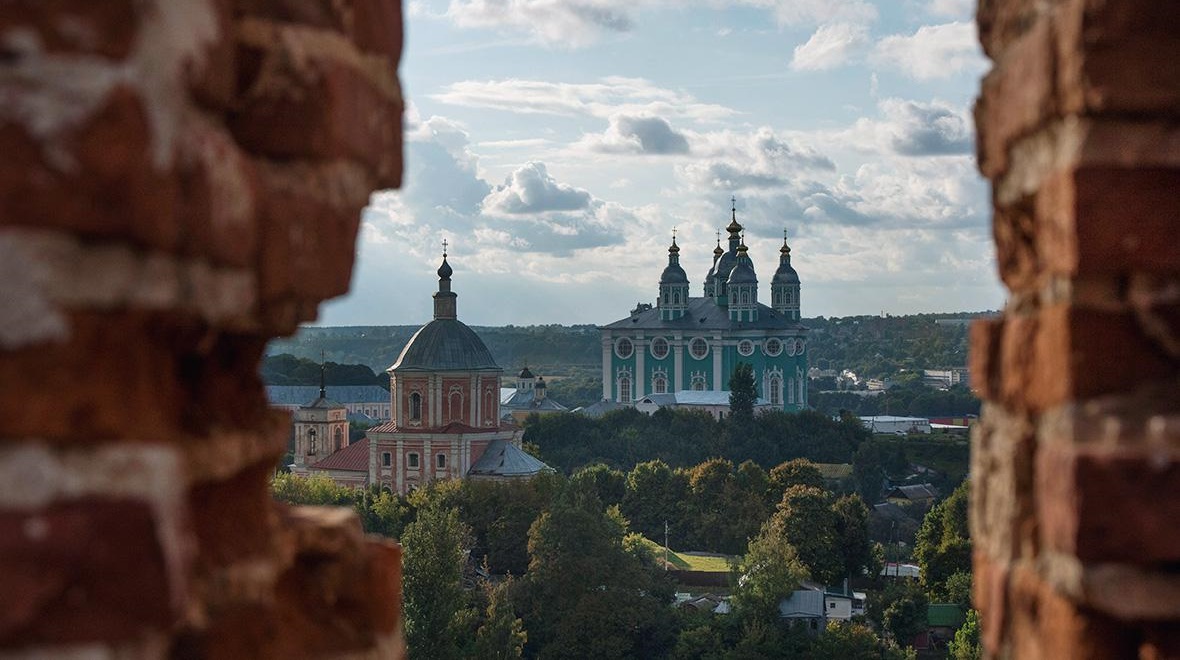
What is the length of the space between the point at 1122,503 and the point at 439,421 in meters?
33.3

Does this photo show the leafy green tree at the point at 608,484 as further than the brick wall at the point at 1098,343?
Yes

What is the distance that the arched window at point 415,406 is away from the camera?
3434cm

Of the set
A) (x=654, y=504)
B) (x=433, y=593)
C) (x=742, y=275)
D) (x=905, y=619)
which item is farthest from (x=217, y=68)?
(x=742, y=275)

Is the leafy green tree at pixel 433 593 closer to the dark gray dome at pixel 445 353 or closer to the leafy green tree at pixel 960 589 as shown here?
the leafy green tree at pixel 960 589

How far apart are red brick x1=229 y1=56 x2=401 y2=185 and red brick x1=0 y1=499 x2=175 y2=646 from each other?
369mm

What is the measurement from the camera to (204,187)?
91 cm

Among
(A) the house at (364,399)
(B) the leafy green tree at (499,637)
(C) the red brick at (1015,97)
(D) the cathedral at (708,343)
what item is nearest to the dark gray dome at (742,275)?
(D) the cathedral at (708,343)

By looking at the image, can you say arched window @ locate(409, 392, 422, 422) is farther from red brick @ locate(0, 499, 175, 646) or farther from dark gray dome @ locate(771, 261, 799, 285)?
red brick @ locate(0, 499, 175, 646)

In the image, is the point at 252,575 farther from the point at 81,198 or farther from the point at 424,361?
the point at 424,361

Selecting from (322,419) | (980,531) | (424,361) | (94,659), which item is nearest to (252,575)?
(94,659)

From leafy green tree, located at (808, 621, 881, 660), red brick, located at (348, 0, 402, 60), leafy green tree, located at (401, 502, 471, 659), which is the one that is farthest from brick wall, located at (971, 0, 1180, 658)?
leafy green tree, located at (808, 621, 881, 660)

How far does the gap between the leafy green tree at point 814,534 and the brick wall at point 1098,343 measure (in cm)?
2667

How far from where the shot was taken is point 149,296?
855 mm

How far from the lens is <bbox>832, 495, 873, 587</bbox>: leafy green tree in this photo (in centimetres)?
2806
